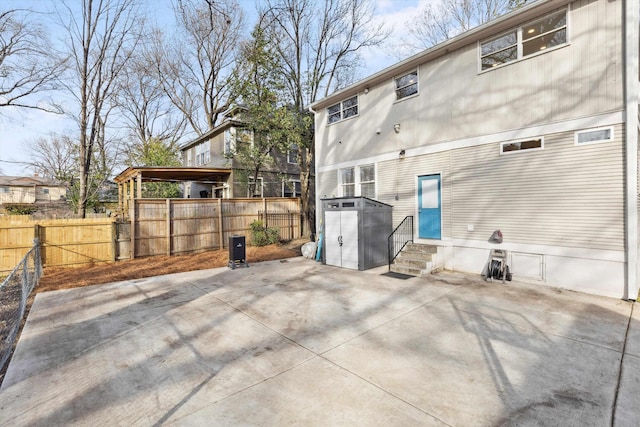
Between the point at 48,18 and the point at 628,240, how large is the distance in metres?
19.7

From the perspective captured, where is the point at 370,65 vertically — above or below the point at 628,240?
above

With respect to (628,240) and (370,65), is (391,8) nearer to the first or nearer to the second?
(370,65)

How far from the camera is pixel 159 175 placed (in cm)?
1482

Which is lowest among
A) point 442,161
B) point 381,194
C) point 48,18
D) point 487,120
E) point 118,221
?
point 118,221

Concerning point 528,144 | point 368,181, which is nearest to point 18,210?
point 368,181

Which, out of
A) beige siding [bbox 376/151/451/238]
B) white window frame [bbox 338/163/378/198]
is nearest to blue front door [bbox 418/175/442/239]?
beige siding [bbox 376/151/451/238]

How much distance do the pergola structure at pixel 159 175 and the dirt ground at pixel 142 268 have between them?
9.67 feet

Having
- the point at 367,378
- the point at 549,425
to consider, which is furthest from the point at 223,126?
the point at 549,425

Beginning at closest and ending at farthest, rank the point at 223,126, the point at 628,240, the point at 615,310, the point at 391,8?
1. the point at 615,310
2. the point at 628,240
3. the point at 391,8
4. the point at 223,126

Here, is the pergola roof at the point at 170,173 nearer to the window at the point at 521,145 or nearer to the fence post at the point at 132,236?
the fence post at the point at 132,236

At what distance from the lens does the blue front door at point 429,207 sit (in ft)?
28.1

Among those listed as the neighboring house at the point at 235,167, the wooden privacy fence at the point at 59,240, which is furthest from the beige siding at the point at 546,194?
the wooden privacy fence at the point at 59,240

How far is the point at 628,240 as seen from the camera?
18.2ft

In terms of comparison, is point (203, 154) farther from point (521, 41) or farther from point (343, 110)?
A: point (521, 41)
